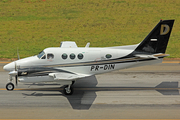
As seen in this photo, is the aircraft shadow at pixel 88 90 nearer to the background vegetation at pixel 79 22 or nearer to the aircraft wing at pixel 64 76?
the aircraft wing at pixel 64 76

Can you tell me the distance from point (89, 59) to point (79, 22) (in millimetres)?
32360

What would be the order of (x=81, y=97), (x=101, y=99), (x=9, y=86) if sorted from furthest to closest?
(x=9, y=86) → (x=81, y=97) → (x=101, y=99)

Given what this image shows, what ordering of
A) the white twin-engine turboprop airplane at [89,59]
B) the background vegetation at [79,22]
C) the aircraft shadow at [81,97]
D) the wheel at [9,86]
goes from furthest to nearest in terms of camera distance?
the background vegetation at [79,22] < the wheel at [9,86] < the white twin-engine turboprop airplane at [89,59] < the aircraft shadow at [81,97]

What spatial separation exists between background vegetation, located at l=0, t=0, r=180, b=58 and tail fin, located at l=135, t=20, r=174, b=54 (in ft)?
48.3

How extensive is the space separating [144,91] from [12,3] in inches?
1912

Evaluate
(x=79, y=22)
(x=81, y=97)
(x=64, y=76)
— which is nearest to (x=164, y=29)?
(x=81, y=97)

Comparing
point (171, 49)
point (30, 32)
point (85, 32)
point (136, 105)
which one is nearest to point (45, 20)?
point (30, 32)

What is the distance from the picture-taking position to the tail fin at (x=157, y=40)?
16516 mm

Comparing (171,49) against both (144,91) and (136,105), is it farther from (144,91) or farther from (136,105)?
(136,105)

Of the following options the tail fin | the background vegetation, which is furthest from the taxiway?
the background vegetation

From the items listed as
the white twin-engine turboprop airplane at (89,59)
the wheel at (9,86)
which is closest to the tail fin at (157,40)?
the white twin-engine turboprop airplane at (89,59)

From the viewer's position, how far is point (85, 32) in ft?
144

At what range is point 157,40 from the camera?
55.0 ft

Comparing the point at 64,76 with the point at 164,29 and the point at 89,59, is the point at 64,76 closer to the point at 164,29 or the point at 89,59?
the point at 89,59
